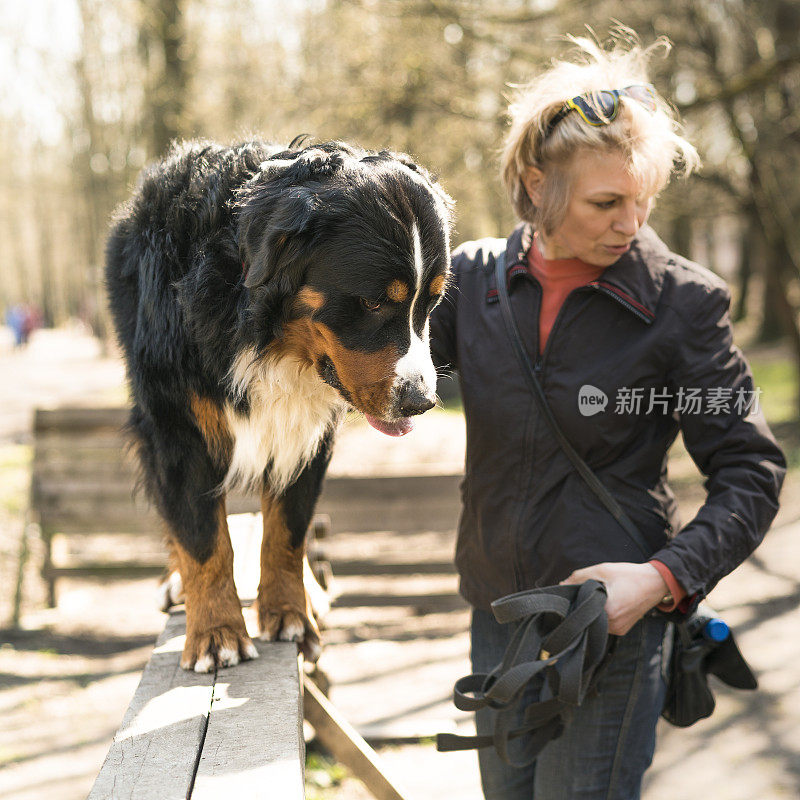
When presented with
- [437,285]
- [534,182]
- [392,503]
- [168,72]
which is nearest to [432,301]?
[437,285]

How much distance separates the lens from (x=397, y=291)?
211cm

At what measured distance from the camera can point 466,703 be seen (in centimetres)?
A: 210

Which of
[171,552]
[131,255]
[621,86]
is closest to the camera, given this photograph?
[621,86]

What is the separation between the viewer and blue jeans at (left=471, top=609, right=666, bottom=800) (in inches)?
85.0

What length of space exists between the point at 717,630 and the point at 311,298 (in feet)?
4.48

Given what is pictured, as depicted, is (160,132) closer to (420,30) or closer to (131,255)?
(420,30)

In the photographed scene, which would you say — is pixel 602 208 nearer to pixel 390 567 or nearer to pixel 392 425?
pixel 392 425

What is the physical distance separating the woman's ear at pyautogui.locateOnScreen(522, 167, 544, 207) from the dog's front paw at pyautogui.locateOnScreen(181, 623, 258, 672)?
1411 mm

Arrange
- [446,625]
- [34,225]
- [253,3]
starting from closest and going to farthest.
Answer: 1. [446,625]
2. [253,3]
3. [34,225]

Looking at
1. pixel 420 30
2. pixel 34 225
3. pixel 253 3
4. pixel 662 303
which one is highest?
pixel 253 3

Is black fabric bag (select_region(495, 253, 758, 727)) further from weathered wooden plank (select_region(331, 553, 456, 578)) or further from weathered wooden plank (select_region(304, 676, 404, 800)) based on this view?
weathered wooden plank (select_region(331, 553, 456, 578))

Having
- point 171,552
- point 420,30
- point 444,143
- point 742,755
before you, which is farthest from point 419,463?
point 171,552

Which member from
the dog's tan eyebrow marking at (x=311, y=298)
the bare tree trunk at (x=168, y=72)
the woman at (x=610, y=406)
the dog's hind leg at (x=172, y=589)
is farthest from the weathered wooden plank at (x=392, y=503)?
the bare tree trunk at (x=168, y=72)

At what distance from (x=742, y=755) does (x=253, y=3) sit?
13.9 metres
